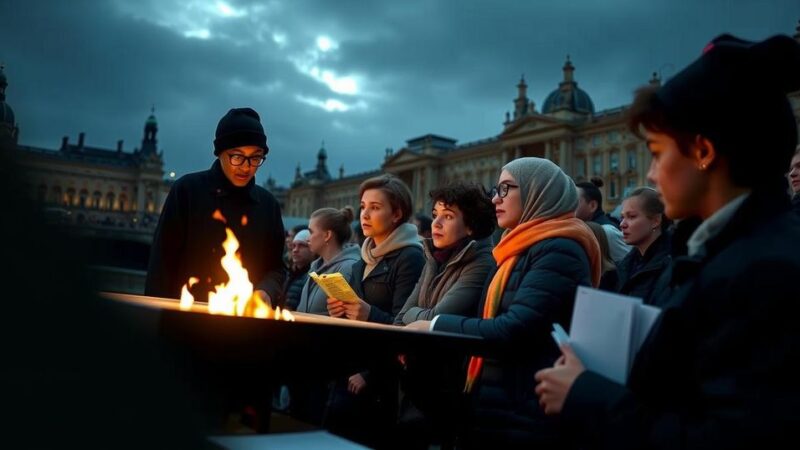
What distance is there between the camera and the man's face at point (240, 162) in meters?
3.89

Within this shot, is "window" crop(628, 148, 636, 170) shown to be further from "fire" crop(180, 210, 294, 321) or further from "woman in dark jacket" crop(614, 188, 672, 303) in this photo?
"fire" crop(180, 210, 294, 321)

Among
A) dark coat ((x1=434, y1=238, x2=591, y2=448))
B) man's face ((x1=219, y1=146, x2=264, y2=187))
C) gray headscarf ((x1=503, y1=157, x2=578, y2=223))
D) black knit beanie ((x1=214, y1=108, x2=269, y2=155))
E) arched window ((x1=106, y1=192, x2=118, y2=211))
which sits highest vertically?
arched window ((x1=106, y1=192, x2=118, y2=211))

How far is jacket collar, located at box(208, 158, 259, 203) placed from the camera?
12.8ft

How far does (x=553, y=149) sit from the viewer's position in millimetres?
48719

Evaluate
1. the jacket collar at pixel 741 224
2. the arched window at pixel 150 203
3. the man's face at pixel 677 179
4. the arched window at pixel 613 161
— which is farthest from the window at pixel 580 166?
the arched window at pixel 150 203

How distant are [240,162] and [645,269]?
2602mm

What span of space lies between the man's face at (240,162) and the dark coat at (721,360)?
9.27 feet

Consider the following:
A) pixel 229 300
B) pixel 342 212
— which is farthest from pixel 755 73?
pixel 342 212

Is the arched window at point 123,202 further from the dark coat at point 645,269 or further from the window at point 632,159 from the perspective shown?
the dark coat at point 645,269

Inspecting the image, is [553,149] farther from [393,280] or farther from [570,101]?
[393,280]

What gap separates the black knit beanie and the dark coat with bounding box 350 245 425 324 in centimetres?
109

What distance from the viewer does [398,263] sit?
4141mm

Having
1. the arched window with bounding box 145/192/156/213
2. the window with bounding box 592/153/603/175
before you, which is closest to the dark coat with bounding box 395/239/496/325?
the window with bounding box 592/153/603/175

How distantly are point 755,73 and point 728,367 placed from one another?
69 cm
